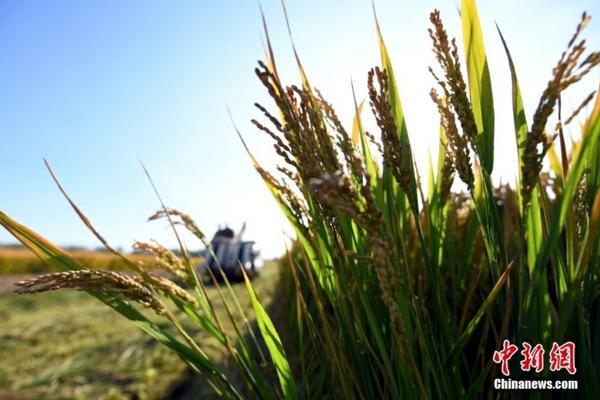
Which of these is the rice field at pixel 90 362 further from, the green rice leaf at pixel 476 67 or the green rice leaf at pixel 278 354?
the green rice leaf at pixel 476 67

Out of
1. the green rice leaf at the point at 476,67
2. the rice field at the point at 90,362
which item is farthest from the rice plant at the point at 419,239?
the rice field at the point at 90,362

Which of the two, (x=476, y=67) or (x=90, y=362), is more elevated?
(x=476, y=67)

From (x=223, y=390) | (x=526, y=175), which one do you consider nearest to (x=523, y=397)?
(x=526, y=175)

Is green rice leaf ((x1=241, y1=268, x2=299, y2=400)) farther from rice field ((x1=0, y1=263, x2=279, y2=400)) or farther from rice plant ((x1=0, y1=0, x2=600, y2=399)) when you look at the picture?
rice field ((x1=0, y1=263, x2=279, y2=400))

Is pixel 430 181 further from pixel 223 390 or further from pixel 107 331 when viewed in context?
pixel 107 331

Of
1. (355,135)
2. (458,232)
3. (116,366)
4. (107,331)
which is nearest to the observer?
(355,135)

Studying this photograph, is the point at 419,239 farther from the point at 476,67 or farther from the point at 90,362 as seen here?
the point at 90,362

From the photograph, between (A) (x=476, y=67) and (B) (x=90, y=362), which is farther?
(B) (x=90, y=362)

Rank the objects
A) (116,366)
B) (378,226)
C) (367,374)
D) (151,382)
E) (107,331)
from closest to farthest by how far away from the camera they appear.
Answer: (378,226), (367,374), (151,382), (116,366), (107,331)

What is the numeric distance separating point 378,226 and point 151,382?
2.00 meters

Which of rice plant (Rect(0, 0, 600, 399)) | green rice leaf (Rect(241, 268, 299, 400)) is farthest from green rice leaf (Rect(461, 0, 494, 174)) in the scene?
green rice leaf (Rect(241, 268, 299, 400))

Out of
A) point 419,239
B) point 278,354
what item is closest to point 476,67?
point 419,239

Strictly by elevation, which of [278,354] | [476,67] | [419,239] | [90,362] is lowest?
[90,362]

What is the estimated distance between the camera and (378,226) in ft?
1.70
